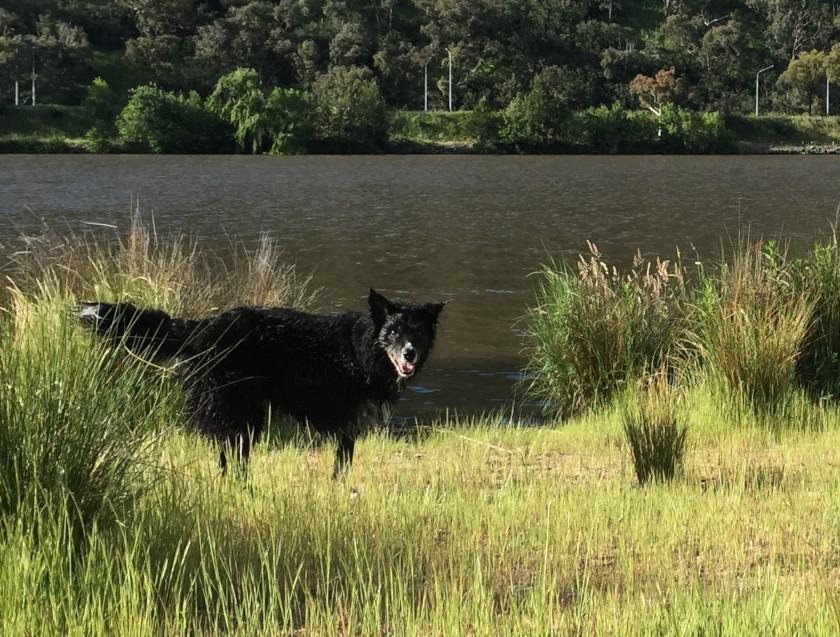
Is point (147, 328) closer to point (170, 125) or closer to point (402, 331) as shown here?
point (402, 331)

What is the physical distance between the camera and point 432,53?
132m

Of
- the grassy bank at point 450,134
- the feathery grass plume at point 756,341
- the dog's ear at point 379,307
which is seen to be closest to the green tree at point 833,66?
the grassy bank at point 450,134

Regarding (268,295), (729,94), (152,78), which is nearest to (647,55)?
(729,94)

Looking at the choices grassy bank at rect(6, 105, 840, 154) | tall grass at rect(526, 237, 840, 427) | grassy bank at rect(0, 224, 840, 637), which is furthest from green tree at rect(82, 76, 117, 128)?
grassy bank at rect(0, 224, 840, 637)

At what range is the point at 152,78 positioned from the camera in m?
127

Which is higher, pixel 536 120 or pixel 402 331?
pixel 536 120

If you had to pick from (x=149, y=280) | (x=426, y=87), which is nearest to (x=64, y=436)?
(x=149, y=280)

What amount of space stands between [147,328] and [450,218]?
1192 inches

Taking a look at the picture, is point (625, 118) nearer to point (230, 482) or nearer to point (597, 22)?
point (597, 22)

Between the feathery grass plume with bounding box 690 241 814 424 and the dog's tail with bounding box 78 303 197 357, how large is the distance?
13.4ft

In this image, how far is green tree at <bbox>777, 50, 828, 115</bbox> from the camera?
13038 centimetres

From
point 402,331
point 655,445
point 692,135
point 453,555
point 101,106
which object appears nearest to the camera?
point 453,555

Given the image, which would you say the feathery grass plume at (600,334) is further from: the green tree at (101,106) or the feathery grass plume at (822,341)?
the green tree at (101,106)

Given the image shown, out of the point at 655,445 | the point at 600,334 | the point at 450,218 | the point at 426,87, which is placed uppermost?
the point at 426,87
